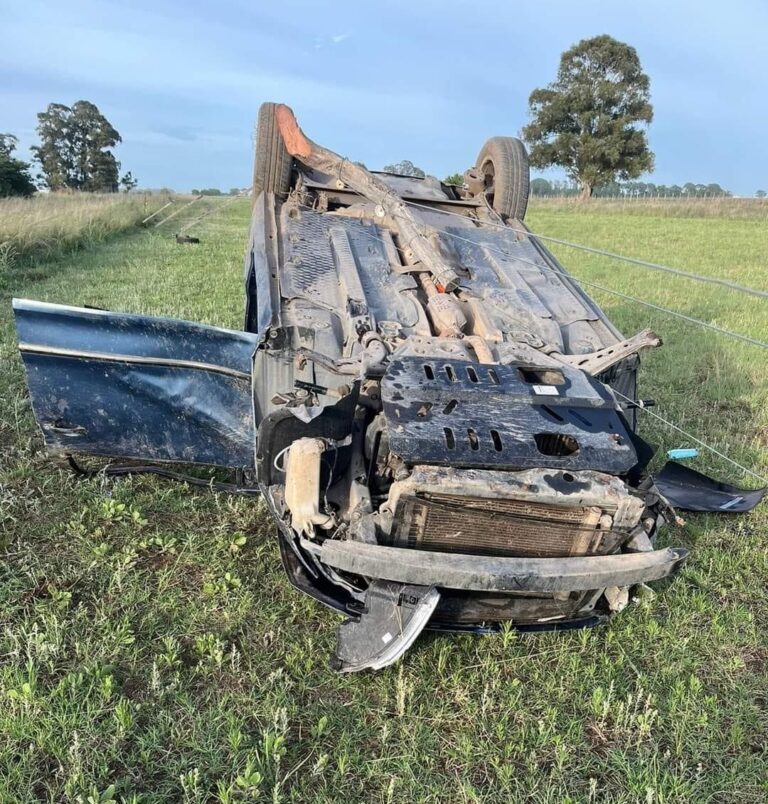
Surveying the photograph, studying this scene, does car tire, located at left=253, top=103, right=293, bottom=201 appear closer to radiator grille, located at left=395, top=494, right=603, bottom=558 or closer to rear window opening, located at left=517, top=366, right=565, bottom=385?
rear window opening, located at left=517, top=366, right=565, bottom=385

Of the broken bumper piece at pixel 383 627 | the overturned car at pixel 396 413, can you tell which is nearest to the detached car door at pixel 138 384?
the overturned car at pixel 396 413

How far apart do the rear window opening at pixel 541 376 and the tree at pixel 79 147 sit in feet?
169

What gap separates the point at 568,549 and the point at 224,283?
7.85 metres

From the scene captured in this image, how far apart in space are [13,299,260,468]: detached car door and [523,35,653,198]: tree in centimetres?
3744

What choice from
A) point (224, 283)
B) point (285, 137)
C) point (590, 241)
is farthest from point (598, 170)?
point (285, 137)

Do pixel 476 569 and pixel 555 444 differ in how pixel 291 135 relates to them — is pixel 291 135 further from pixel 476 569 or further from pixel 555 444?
pixel 476 569

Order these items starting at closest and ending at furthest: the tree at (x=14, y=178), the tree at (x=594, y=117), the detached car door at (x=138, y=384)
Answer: the detached car door at (x=138, y=384) → the tree at (x=14, y=178) → the tree at (x=594, y=117)

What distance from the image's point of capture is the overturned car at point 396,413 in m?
2.46

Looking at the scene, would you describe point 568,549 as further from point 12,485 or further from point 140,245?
point 140,245

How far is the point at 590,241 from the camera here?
17469 millimetres

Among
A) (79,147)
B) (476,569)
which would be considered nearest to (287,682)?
(476,569)

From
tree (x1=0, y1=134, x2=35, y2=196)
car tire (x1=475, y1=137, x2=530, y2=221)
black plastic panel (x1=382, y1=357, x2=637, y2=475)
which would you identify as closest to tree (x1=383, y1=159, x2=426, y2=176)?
car tire (x1=475, y1=137, x2=530, y2=221)

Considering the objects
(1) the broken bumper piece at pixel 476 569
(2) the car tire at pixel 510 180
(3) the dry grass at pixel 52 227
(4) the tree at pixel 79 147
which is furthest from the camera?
(4) the tree at pixel 79 147

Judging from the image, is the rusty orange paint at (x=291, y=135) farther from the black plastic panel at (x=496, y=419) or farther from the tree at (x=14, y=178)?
the tree at (x=14, y=178)
